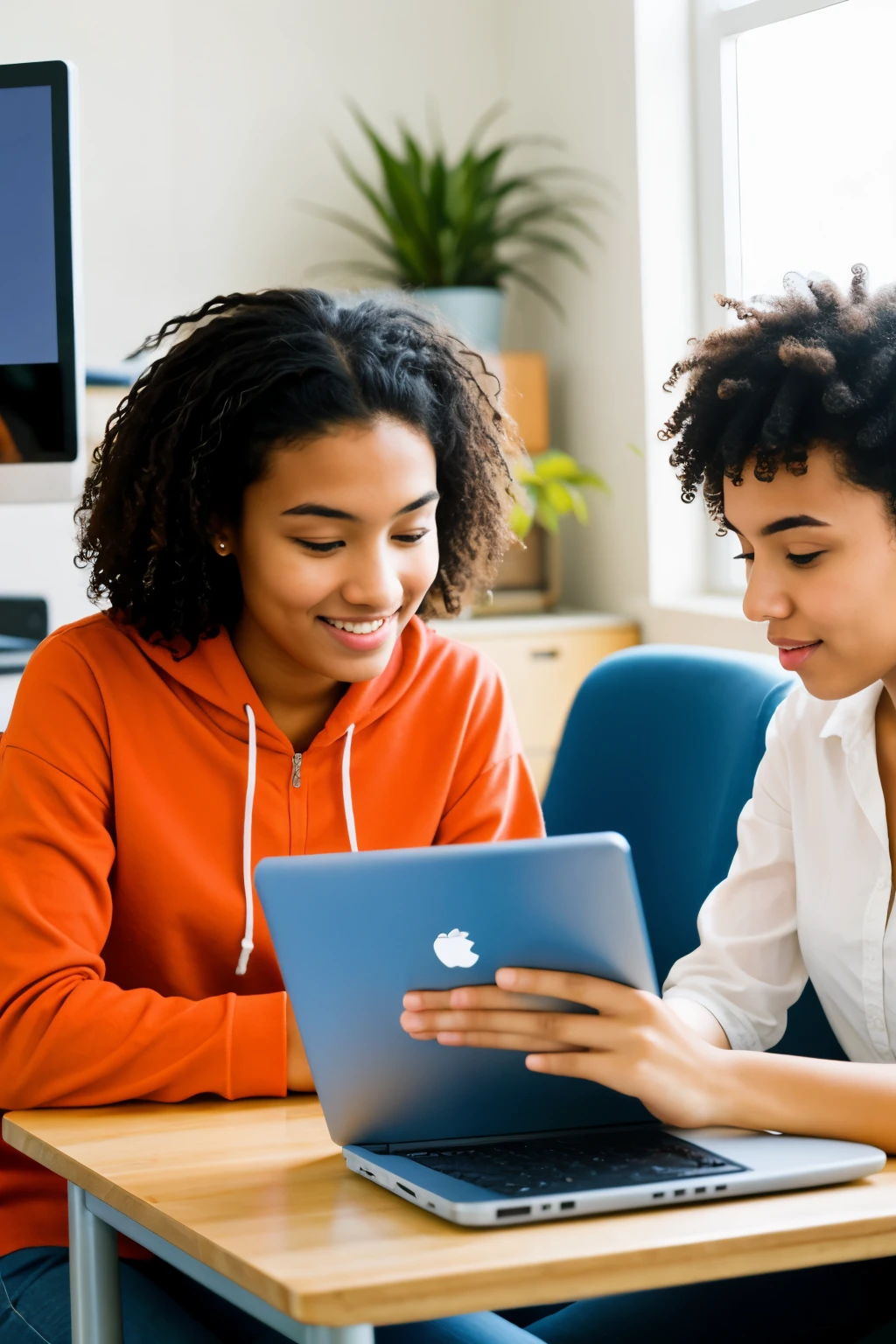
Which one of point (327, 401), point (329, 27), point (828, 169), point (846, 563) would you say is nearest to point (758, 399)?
point (846, 563)

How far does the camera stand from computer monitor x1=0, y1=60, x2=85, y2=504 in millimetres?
1779

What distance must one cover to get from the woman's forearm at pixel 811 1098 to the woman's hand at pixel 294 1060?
334mm

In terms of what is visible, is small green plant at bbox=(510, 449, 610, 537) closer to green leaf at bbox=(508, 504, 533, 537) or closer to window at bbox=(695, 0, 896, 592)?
green leaf at bbox=(508, 504, 533, 537)

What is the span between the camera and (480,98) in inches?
158

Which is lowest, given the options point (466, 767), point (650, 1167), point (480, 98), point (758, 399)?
point (650, 1167)

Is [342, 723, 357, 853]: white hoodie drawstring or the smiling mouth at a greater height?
the smiling mouth

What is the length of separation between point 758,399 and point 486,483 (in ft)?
1.39

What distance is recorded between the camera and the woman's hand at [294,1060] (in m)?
1.18

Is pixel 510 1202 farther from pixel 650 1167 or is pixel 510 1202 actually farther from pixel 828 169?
pixel 828 169

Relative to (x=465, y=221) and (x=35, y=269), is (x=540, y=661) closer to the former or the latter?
(x=465, y=221)

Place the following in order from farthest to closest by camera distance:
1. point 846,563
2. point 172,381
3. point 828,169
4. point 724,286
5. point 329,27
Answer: point 329,27
point 724,286
point 828,169
point 172,381
point 846,563

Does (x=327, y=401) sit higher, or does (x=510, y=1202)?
(x=327, y=401)

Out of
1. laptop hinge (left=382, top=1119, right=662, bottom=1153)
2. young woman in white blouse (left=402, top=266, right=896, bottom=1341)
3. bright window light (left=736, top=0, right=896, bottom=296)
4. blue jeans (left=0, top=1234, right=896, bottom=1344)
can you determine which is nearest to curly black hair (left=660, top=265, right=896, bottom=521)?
young woman in white blouse (left=402, top=266, right=896, bottom=1341)

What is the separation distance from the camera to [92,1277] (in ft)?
3.52
